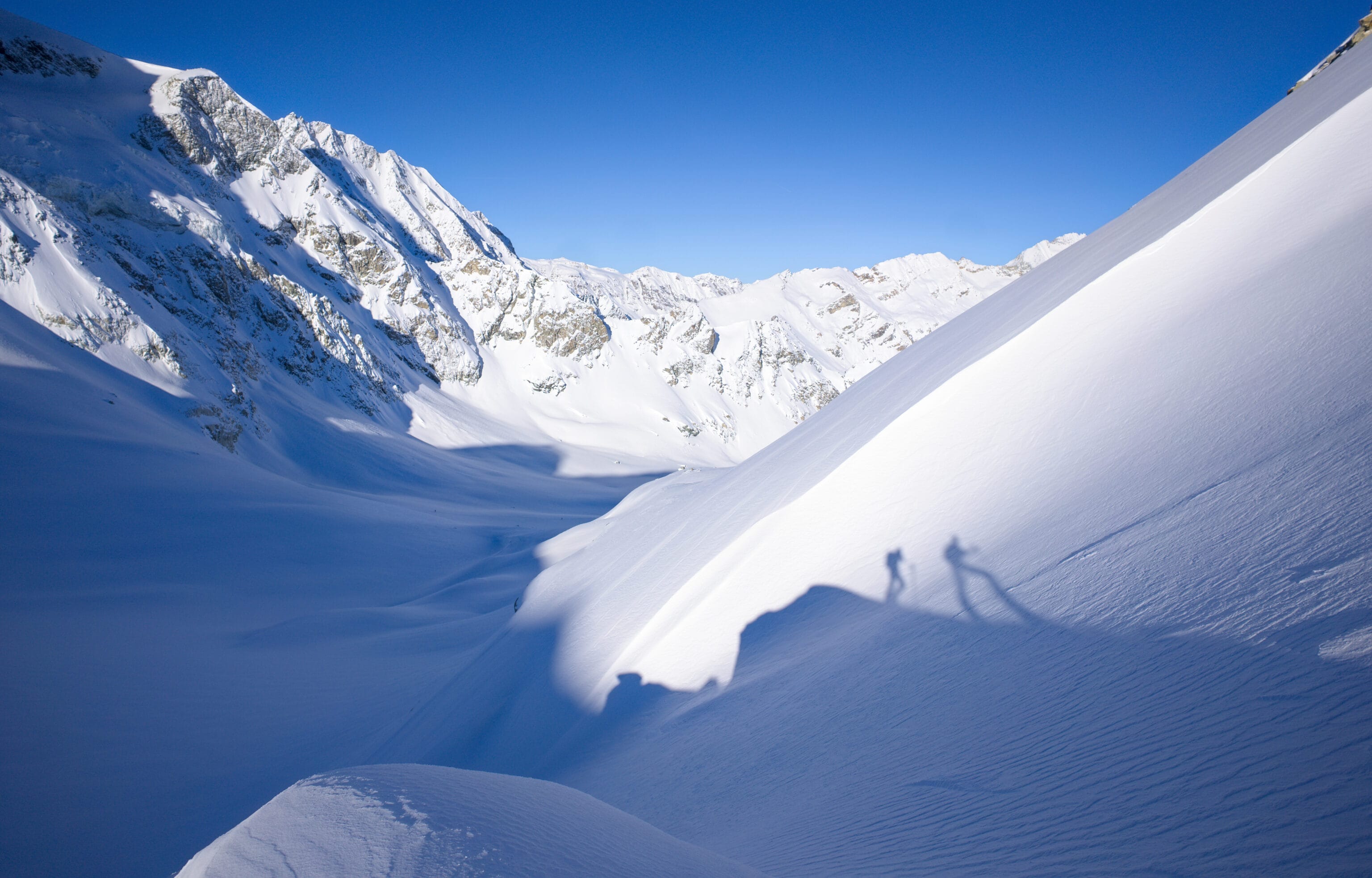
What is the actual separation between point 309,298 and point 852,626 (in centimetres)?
5455

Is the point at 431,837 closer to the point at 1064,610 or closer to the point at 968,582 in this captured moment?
the point at 1064,610

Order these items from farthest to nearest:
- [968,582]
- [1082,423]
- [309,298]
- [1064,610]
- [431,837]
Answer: [309,298], [1082,423], [968,582], [1064,610], [431,837]

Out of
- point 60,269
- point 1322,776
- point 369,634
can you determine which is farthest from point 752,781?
point 60,269

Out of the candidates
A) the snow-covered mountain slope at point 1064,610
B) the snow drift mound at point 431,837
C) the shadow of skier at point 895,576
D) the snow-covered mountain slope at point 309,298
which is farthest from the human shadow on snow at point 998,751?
the snow-covered mountain slope at point 309,298

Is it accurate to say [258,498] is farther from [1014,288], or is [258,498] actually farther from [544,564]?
[1014,288]

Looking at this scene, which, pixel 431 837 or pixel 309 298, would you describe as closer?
pixel 431 837

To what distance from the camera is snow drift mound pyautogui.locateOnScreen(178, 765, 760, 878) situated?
1.52m

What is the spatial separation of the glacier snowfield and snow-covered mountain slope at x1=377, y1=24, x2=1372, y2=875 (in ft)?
0.06

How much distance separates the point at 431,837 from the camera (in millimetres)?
1600

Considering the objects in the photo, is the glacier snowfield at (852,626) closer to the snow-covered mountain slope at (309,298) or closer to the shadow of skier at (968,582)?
the shadow of skier at (968,582)

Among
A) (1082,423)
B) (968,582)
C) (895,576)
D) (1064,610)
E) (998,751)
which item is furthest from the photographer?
(895,576)

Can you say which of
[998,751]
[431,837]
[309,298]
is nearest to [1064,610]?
[998,751]

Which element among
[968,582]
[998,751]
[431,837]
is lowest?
[431,837]

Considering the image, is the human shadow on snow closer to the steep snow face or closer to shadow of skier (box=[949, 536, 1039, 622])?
shadow of skier (box=[949, 536, 1039, 622])
